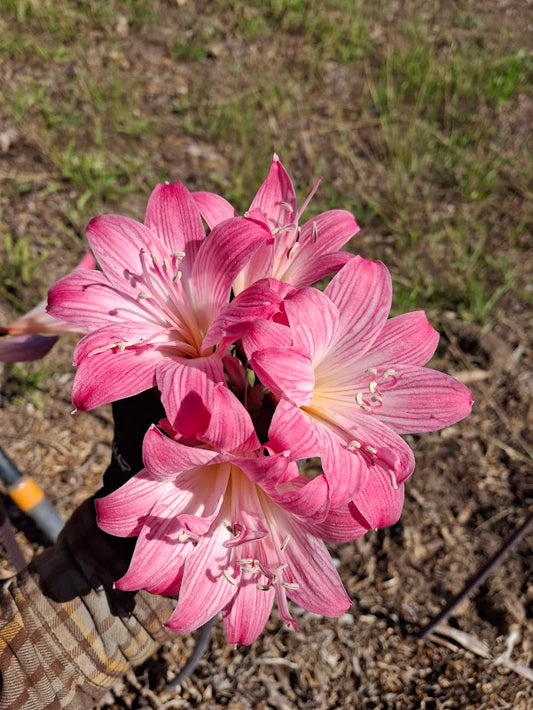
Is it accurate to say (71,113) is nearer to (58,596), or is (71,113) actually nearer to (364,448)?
(58,596)

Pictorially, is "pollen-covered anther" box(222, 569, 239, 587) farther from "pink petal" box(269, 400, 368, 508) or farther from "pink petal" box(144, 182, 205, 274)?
"pink petal" box(144, 182, 205, 274)

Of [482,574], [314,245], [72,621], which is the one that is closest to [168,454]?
[314,245]

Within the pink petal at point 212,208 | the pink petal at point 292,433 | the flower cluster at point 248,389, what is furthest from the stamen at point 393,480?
the pink petal at point 212,208

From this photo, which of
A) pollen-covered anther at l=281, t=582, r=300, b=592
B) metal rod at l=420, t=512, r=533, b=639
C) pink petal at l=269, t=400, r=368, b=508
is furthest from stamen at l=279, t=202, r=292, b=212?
metal rod at l=420, t=512, r=533, b=639

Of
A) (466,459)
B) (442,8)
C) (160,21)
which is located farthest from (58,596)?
(442,8)

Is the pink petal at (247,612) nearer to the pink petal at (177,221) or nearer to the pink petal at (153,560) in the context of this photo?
the pink petal at (153,560)

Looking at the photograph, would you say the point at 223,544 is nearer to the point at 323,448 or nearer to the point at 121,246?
the point at 323,448
